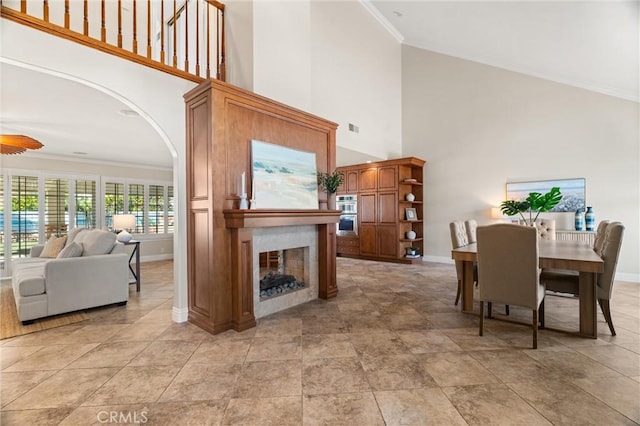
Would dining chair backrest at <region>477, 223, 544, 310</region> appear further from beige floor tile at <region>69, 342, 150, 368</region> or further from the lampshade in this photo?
the lampshade

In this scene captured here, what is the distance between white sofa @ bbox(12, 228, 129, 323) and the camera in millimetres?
3178

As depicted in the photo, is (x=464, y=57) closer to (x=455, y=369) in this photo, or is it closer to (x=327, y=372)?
(x=455, y=369)

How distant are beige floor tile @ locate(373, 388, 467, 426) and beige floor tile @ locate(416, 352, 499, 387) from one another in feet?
0.59

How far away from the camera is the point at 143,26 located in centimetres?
613

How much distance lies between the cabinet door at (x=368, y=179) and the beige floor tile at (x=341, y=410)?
555cm

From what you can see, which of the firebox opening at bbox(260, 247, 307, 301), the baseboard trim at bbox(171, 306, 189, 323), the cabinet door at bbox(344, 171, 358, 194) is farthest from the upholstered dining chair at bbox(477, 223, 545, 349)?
the cabinet door at bbox(344, 171, 358, 194)

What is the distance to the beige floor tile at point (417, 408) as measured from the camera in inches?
63.2

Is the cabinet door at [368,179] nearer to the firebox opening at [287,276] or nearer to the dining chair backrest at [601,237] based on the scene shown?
the firebox opening at [287,276]

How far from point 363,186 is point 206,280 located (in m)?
4.97

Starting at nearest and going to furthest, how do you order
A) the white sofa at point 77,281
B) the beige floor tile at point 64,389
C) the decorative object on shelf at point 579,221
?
the beige floor tile at point 64,389
the white sofa at point 77,281
the decorative object on shelf at point 579,221

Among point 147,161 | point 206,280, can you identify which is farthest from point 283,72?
point 147,161

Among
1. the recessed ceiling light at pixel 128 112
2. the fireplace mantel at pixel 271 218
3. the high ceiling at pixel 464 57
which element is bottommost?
the fireplace mantel at pixel 271 218

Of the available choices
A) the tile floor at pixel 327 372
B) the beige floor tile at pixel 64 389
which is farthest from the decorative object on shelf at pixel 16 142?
the beige floor tile at pixel 64 389

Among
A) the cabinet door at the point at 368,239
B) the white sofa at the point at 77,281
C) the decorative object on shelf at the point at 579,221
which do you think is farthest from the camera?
the cabinet door at the point at 368,239
